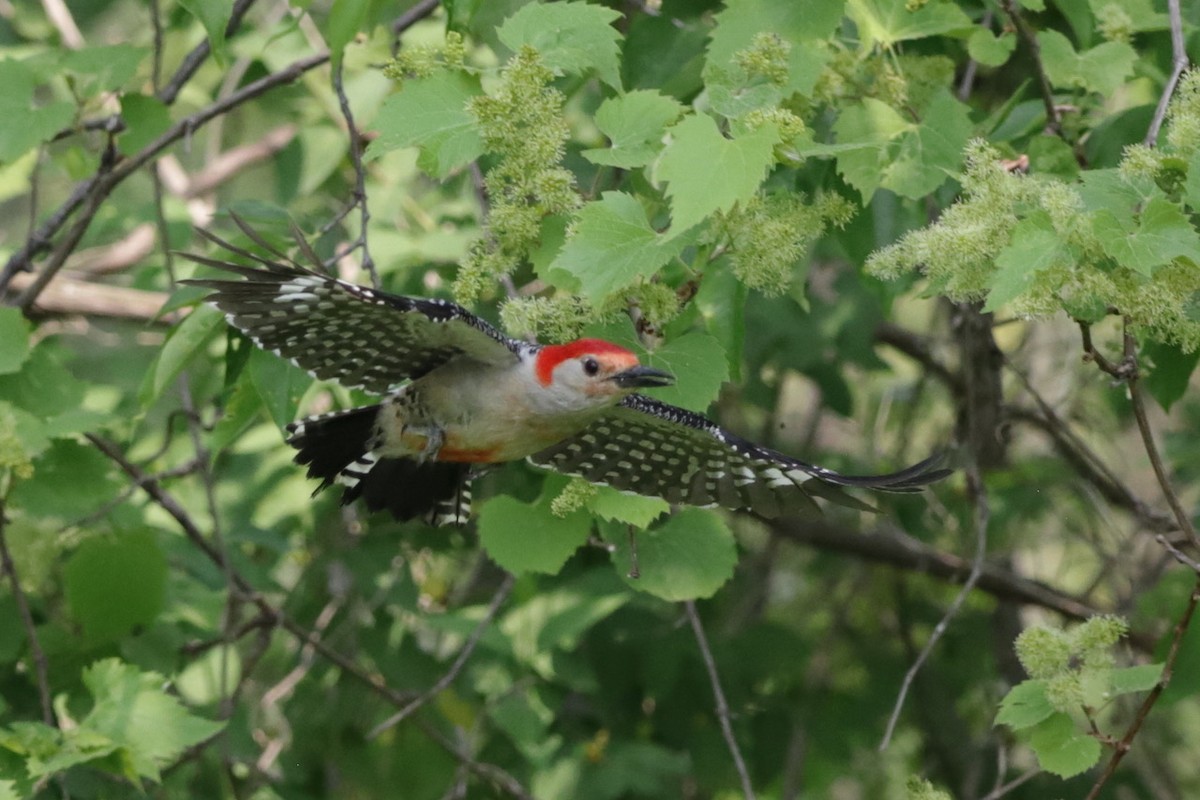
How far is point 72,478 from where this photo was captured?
11.7 feet

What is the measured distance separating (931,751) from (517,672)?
2074mm

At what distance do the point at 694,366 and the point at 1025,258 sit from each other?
71cm

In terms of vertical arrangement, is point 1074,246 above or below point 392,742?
above

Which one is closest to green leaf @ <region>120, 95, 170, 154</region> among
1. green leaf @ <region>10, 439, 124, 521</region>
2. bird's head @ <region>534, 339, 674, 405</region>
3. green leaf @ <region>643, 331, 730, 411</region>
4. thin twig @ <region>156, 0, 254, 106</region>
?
thin twig @ <region>156, 0, 254, 106</region>

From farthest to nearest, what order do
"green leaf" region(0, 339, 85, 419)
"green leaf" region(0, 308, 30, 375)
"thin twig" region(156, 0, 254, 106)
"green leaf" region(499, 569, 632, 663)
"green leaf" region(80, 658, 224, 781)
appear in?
"green leaf" region(499, 569, 632, 663) → "thin twig" region(156, 0, 254, 106) → "green leaf" region(0, 339, 85, 419) → "green leaf" region(0, 308, 30, 375) → "green leaf" region(80, 658, 224, 781)

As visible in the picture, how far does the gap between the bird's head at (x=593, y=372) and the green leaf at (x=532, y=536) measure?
0.25m

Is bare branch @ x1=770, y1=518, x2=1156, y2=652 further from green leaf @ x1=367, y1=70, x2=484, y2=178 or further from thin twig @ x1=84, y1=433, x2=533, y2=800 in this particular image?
green leaf @ x1=367, y1=70, x2=484, y2=178

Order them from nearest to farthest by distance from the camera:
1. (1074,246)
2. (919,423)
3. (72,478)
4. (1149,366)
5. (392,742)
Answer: (1074,246), (1149,366), (72,478), (392,742), (919,423)

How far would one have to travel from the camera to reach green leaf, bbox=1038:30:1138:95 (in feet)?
9.45

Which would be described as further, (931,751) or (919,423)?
(919,423)

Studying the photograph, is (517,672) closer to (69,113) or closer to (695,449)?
(695,449)

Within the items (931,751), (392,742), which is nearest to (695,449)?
(392,742)

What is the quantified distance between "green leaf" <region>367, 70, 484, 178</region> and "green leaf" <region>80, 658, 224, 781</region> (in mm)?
1299

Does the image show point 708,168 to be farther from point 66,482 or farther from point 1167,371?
point 66,482
